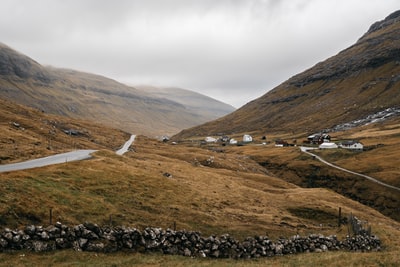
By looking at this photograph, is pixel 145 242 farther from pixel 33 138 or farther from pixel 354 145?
pixel 354 145

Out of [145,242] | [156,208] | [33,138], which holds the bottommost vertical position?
[145,242]

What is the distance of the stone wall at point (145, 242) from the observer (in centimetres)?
2697

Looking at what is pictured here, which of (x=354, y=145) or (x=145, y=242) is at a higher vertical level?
(x=354, y=145)

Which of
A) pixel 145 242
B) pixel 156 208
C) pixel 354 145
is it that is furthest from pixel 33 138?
pixel 354 145

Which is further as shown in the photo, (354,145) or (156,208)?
(354,145)

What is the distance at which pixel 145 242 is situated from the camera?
1190 inches

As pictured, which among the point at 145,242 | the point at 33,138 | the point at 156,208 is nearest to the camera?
the point at 145,242

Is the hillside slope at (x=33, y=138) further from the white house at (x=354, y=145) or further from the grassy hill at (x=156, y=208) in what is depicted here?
the white house at (x=354, y=145)

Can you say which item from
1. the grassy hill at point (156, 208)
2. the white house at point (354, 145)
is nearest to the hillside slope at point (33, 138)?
the grassy hill at point (156, 208)

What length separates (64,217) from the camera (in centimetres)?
3259

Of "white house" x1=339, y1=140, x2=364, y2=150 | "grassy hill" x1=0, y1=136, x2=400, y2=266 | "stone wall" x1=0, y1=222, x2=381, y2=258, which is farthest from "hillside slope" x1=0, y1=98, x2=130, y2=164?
"white house" x1=339, y1=140, x2=364, y2=150

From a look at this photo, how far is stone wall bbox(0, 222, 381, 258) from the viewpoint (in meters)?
27.0

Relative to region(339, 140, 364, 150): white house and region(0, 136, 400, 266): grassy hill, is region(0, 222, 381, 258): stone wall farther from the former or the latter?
region(339, 140, 364, 150): white house

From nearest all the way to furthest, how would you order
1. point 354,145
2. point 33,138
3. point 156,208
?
point 156,208 → point 33,138 → point 354,145
